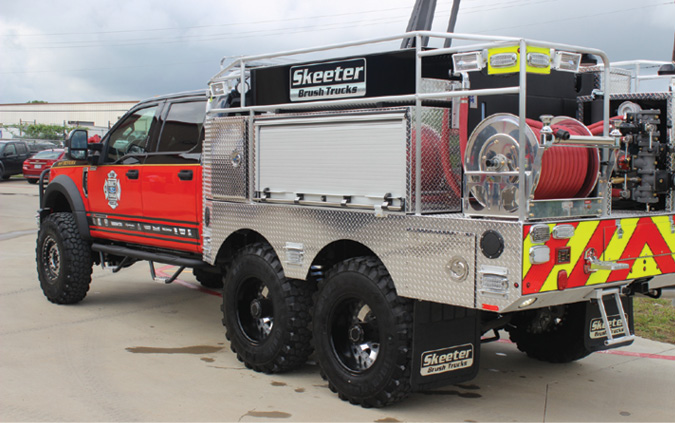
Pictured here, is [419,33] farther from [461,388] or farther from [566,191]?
[461,388]

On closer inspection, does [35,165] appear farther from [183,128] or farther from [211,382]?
[211,382]

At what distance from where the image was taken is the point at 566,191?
4.90 metres

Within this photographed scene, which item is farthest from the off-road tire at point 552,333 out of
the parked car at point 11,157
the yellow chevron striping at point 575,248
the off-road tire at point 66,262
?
the parked car at point 11,157

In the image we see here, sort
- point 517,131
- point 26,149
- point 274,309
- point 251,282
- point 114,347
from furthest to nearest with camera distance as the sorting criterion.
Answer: point 26,149 → point 114,347 → point 251,282 → point 274,309 → point 517,131

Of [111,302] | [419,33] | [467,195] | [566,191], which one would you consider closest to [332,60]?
[419,33]

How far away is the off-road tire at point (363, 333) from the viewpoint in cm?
495

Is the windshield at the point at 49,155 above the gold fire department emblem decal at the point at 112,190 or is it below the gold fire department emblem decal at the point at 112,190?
above

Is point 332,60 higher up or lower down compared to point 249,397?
higher up

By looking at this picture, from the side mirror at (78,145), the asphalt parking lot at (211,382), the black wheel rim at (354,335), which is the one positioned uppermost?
the side mirror at (78,145)

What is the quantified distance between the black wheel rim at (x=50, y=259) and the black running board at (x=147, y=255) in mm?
623

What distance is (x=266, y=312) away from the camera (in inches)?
243

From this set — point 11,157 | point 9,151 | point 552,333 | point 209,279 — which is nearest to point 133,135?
point 209,279

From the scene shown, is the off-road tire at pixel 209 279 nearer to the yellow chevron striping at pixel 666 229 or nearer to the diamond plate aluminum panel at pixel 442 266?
the diamond plate aluminum panel at pixel 442 266

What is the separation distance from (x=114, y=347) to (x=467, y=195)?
379 cm
